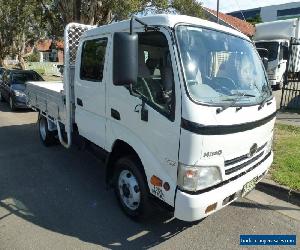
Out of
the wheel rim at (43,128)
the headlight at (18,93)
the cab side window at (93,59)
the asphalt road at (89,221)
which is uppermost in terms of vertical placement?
the cab side window at (93,59)

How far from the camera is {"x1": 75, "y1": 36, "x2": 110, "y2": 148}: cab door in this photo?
452cm

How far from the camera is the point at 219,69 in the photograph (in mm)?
3748

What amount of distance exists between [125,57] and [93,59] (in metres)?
1.68

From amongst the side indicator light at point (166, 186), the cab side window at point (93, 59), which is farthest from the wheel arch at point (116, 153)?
the cab side window at point (93, 59)

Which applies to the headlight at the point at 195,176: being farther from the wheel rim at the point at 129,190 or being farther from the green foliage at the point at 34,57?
the green foliage at the point at 34,57

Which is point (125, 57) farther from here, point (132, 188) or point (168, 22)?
point (132, 188)

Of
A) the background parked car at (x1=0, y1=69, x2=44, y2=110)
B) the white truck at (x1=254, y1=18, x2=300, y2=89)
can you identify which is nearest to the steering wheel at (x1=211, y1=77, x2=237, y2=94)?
Answer: the background parked car at (x1=0, y1=69, x2=44, y2=110)

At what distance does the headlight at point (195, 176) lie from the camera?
324cm

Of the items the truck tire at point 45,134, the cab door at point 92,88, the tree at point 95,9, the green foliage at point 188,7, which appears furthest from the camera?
the green foliage at point 188,7

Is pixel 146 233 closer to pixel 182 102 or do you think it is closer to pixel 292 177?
pixel 182 102

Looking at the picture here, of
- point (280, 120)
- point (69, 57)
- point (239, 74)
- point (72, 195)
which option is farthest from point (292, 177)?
point (280, 120)

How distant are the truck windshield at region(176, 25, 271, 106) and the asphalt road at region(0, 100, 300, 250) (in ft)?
5.30

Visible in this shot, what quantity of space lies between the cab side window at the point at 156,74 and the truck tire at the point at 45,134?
13.1 ft

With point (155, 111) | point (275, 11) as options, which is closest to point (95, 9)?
point (155, 111)
